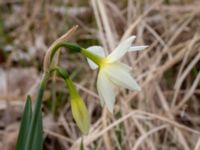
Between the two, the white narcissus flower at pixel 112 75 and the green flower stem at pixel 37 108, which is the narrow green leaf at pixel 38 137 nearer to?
the green flower stem at pixel 37 108

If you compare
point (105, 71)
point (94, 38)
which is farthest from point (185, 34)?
point (105, 71)

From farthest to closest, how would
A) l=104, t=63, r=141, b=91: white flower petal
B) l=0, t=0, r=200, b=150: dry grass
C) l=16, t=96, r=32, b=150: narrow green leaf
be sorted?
l=0, t=0, r=200, b=150: dry grass → l=16, t=96, r=32, b=150: narrow green leaf → l=104, t=63, r=141, b=91: white flower petal

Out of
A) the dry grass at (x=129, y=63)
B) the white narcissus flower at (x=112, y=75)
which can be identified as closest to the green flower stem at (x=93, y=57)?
the white narcissus flower at (x=112, y=75)

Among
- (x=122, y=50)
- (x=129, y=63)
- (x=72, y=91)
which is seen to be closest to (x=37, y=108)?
(x=72, y=91)

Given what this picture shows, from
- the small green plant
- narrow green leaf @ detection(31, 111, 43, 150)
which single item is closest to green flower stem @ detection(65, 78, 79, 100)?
the small green plant

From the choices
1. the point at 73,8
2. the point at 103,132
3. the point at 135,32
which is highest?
the point at 73,8

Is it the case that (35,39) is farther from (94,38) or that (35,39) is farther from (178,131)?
(178,131)

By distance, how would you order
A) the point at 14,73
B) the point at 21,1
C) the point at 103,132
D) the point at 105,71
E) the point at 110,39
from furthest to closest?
the point at 21,1 → the point at 14,73 → the point at 110,39 → the point at 103,132 → the point at 105,71

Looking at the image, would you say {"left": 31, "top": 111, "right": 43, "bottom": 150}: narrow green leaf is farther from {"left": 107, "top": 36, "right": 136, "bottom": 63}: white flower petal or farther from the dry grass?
the dry grass
